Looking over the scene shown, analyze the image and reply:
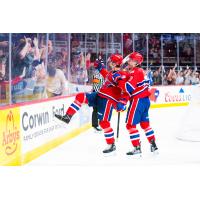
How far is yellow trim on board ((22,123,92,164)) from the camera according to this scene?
5.67 metres

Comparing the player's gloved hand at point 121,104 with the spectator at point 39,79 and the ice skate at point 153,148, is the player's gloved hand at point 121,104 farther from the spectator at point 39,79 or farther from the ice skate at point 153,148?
the spectator at point 39,79

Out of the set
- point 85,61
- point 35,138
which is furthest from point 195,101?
point 35,138

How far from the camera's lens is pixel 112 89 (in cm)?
568

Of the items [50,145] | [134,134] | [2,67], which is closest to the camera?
[2,67]

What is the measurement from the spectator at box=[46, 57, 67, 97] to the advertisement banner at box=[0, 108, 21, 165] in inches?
13.8

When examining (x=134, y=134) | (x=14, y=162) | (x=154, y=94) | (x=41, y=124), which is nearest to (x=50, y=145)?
(x=41, y=124)

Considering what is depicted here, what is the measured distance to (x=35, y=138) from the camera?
5.82 meters

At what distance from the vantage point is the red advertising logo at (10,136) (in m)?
5.54

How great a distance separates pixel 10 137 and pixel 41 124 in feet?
1.25

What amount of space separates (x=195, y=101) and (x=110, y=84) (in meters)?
0.75

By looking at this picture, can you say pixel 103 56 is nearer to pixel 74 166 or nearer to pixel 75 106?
pixel 75 106

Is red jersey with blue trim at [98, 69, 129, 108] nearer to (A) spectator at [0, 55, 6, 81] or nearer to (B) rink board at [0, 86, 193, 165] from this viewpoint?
(B) rink board at [0, 86, 193, 165]

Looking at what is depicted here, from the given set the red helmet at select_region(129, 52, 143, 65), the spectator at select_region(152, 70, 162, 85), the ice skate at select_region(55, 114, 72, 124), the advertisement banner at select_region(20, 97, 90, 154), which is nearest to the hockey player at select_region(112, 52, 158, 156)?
the red helmet at select_region(129, 52, 143, 65)

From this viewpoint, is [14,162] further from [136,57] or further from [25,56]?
[136,57]
